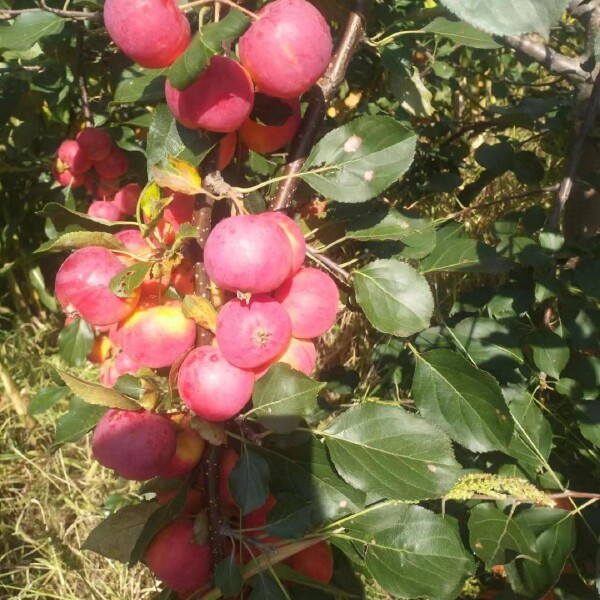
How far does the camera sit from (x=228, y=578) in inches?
27.5

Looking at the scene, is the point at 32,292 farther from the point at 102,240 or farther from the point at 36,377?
the point at 102,240

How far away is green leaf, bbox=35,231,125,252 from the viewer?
2.34 feet

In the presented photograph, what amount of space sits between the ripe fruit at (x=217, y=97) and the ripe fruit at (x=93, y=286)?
7.8 inches

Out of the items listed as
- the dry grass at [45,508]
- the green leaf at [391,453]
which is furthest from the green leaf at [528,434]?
the dry grass at [45,508]

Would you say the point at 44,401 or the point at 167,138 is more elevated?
the point at 167,138

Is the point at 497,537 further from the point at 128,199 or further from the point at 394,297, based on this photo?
the point at 128,199

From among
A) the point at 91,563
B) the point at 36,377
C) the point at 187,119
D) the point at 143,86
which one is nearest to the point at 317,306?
the point at 187,119

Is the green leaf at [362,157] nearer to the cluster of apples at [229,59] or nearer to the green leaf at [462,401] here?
the cluster of apples at [229,59]

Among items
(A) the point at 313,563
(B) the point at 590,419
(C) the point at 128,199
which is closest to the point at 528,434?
(B) the point at 590,419

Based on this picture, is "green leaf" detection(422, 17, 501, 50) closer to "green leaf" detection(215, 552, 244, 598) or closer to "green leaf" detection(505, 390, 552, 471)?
"green leaf" detection(505, 390, 552, 471)

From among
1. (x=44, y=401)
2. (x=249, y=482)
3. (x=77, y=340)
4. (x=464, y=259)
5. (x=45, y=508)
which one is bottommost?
(x=45, y=508)

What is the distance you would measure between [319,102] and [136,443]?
19.4 inches

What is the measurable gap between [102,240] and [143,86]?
243 mm

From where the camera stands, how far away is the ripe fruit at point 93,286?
27.8 inches
